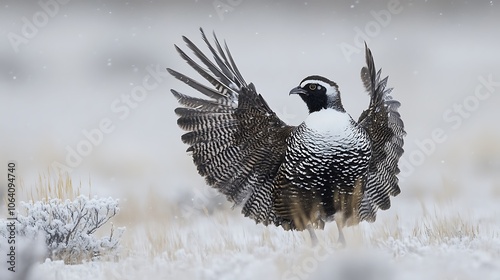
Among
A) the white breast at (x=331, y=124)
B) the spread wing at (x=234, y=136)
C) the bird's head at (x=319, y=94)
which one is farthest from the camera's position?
the spread wing at (x=234, y=136)

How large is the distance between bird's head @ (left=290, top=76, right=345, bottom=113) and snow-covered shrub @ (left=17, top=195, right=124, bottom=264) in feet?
6.04

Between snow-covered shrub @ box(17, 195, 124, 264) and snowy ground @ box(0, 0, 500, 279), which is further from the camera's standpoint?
snow-covered shrub @ box(17, 195, 124, 264)

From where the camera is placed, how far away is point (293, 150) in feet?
24.6

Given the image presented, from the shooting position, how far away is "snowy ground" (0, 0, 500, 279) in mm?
6574

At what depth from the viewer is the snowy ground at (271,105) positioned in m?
6.57

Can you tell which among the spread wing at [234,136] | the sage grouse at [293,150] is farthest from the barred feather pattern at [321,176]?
the spread wing at [234,136]

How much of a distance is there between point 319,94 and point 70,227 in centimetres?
232

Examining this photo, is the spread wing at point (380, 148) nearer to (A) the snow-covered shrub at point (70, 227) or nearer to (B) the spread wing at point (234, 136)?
(B) the spread wing at point (234, 136)

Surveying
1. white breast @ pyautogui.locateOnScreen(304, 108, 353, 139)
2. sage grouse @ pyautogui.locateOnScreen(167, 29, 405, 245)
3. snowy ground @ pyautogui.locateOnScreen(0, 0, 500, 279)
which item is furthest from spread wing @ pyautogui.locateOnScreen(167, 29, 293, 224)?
snowy ground @ pyautogui.locateOnScreen(0, 0, 500, 279)

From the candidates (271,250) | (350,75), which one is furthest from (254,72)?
(271,250)

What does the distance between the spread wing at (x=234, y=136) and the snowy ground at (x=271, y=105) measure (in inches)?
18.9

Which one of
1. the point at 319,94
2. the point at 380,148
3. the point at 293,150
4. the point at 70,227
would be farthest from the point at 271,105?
the point at 70,227

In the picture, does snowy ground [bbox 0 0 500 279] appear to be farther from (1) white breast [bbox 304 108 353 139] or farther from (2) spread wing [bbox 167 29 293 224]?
(1) white breast [bbox 304 108 353 139]

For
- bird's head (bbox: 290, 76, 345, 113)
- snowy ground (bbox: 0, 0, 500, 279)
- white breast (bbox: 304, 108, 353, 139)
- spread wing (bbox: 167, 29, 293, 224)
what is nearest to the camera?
snowy ground (bbox: 0, 0, 500, 279)
